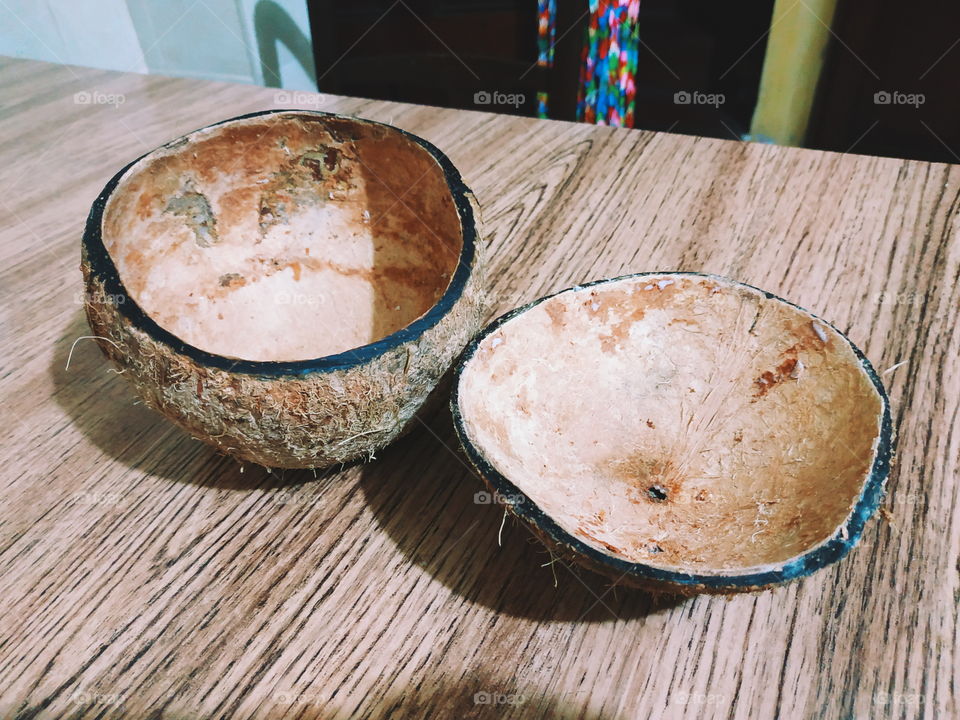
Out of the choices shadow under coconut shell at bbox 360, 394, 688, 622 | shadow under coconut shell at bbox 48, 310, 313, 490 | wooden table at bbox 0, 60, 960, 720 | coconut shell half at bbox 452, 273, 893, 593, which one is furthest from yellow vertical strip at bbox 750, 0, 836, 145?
shadow under coconut shell at bbox 48, 310, 313, 490

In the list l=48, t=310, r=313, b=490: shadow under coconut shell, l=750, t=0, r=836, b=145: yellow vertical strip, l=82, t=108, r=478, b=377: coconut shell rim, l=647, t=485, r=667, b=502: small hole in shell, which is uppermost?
l=82, t=108, r=478, b=377: coconut shell rim

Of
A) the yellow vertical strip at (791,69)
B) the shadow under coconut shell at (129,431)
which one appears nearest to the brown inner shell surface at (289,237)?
the shadow under coconut shell at (129,431)

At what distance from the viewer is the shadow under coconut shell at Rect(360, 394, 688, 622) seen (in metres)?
0.66

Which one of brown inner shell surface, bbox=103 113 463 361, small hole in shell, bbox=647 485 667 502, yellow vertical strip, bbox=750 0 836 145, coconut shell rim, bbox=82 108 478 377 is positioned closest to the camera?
coconut shell rim, bbox=82 108 478 377

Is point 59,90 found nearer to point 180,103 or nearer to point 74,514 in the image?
point 180,103

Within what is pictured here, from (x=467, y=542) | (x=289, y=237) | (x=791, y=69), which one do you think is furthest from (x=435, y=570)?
(x=791, y=69)

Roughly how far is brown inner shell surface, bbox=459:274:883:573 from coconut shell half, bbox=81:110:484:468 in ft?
0.30

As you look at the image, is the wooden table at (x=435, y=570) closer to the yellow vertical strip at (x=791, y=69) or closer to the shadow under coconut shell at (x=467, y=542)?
the shadow under coconut shell at (x=467, y=542)

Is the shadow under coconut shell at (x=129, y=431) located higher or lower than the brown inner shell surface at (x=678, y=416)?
lower

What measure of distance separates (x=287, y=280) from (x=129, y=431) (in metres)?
0.28

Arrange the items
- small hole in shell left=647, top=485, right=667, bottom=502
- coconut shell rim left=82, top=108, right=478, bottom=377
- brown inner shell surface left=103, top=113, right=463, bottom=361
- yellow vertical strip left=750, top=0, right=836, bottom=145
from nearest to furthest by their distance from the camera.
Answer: coconut shell rim left=82, top=108, right=478, bottom=377 → small hole in shell left=647, top=485, right=667, bottom=502 → brown inner shell surface left=103, top=113, right=463, bottom=361 → yellow vertical strip left=750, top=0, right=836, bottom=145

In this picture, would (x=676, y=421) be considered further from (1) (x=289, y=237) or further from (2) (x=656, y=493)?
(1) (x=289, y=237)

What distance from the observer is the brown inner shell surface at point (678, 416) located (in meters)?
0.64

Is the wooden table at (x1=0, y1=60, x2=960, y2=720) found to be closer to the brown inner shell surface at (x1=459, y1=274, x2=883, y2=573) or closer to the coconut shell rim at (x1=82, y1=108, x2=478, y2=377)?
the brown inner shell surface at (x1=459, y1=274, x2=883, y2=573)
